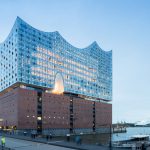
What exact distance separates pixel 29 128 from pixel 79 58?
201ft

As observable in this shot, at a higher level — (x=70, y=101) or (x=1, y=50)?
(x=1, y=50)

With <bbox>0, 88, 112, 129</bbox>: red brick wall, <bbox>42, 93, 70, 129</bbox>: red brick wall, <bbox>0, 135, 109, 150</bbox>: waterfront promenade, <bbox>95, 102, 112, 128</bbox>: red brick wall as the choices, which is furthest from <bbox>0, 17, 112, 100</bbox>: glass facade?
<bbox>0, 135, 109, 150</bbox>: waterfront promenade

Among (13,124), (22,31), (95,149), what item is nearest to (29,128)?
(13,124)

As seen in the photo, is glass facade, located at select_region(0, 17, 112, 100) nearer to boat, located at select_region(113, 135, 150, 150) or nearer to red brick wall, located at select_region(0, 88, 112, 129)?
red brick wall, located at select_region(0, 88, 112, 129)

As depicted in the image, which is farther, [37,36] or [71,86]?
[71,86]

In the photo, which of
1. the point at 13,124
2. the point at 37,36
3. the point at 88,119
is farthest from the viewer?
the point at 88,119

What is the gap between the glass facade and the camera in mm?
123812

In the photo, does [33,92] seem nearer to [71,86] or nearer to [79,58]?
[71,86]

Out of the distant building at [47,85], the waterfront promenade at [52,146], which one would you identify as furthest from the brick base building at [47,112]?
the waterfront promenade at [52,146]

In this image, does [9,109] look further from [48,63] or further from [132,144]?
[132,144]

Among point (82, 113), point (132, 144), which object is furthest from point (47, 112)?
point (132, 144)

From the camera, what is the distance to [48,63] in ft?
453

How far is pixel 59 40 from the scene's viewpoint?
482 ft

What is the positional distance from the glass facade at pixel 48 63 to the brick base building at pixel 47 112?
22.0 feet
